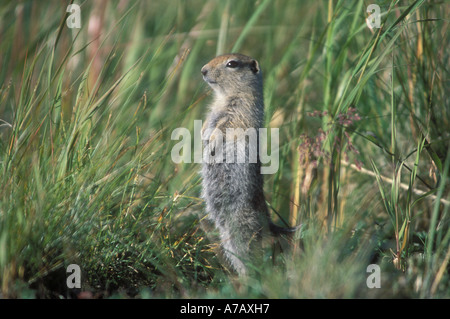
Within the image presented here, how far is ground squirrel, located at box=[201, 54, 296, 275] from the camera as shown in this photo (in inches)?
119

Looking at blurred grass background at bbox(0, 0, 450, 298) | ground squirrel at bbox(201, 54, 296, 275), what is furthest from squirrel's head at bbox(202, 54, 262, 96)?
blurred grass background at bbox(0, 0, 450, 298)

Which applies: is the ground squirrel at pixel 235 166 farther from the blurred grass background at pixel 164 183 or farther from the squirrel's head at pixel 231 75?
the blurred grass background at pixel 164 183

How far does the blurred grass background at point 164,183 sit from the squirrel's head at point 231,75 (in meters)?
0.37

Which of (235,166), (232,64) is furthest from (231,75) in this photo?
(235,166)

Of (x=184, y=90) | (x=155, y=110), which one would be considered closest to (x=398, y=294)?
(x=155, y=110)

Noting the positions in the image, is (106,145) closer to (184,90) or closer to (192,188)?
(192,188)

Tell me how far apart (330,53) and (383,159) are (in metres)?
0.97

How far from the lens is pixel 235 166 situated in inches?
122

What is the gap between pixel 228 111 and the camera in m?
3.35

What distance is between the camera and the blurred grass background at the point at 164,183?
246 cm

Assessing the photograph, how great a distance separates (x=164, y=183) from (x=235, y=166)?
1.53ft

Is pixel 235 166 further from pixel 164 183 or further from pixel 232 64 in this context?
A: pixel 232 64

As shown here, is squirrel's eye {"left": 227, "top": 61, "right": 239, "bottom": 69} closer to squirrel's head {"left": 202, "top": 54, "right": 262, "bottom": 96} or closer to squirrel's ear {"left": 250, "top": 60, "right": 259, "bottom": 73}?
squirrel's head {"left": 202, "top": 54, "right": 262, "bottom": 96}

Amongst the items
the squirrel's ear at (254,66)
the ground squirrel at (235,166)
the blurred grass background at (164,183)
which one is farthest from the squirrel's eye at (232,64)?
the blurred grass background at (164,183)
